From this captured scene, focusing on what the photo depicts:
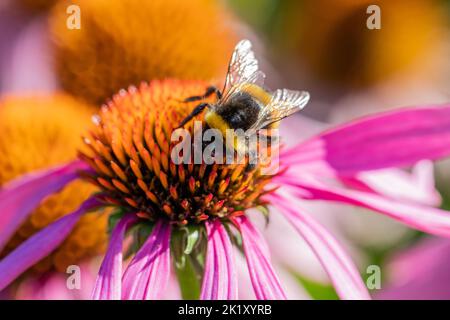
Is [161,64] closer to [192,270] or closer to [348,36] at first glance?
[192,270]

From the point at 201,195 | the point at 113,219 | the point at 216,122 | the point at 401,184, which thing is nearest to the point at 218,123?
the point at 216,122

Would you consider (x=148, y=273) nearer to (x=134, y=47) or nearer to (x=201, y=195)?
(x=201, y=195)

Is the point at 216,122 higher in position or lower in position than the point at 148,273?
higher

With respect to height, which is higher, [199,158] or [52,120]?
[52,120]

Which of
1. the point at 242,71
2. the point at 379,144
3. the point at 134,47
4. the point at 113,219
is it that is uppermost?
the point at 134,47

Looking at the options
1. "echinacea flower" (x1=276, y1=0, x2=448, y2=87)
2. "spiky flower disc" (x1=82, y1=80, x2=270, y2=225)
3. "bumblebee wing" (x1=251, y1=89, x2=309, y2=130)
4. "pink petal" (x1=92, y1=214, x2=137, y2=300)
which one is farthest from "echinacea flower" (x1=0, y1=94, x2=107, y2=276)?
"echinacea flower" (x1=276, y1=0, x2=448, y2=87)

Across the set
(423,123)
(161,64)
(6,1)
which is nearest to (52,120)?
(161,64)
